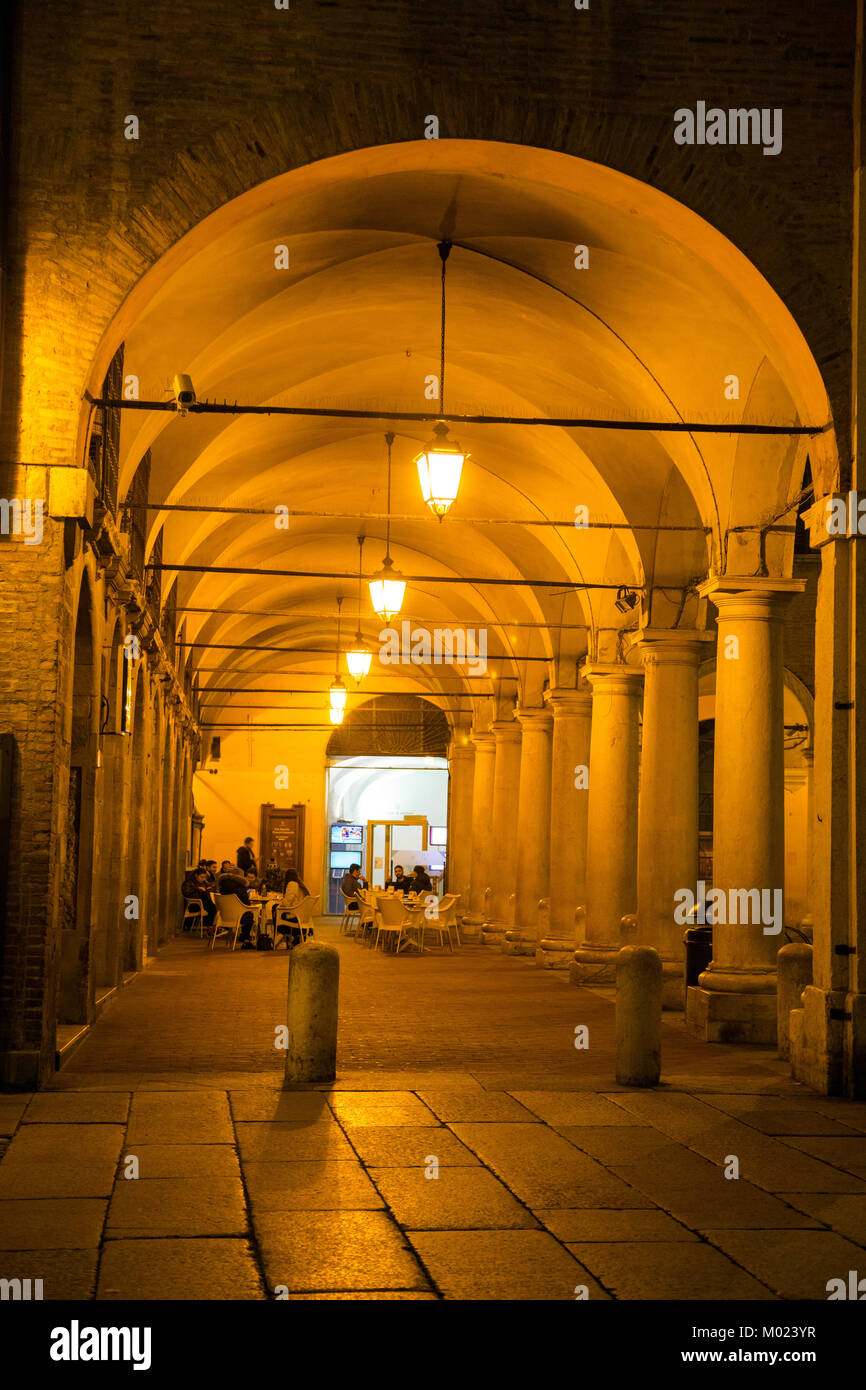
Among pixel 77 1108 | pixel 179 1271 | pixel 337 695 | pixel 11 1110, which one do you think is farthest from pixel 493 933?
pixel 179 1271

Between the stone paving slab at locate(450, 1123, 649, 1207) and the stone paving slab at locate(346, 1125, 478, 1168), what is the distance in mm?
86

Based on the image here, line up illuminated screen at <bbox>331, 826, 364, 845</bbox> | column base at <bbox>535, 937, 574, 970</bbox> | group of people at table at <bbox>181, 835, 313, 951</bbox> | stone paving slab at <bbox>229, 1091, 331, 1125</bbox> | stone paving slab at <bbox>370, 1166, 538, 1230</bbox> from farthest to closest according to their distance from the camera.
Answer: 1. illuminated screen at <bbox>331, 826, 364, 845</bbox>
2. group of people at table at <bbox>181, 835, 313, 951</bbox>
3. column base at <bbox>535, 937, 574, 970</bbox>
4. stone paving slab at <bbox>229, 1091, 331, 1125</bbox>
5. stone paving slab at <bbox>370, 1166, 538, 1230</bbox>

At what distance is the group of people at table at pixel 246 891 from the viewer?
21562 millimetres

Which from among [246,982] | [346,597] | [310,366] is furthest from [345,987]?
[346,597]

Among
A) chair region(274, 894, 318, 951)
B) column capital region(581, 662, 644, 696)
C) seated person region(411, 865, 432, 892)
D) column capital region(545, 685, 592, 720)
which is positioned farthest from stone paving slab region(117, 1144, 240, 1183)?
seated person region(411, 865, 432, 892)

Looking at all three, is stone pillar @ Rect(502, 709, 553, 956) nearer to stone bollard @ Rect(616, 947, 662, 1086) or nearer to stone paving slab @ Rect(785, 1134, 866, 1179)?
stone bollard @ Rect(616, 947, 662, 1086)

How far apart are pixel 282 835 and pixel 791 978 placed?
90.3 feet

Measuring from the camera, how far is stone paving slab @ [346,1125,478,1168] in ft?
20.8

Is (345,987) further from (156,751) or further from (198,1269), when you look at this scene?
(198,1269)

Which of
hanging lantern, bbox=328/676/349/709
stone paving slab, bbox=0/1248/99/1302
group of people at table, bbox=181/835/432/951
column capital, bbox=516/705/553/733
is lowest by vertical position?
stone paving slab, bbox=0/1248/99/1302

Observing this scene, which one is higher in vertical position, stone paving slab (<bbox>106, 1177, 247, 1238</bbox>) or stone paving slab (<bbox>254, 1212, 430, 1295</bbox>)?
stone paving slab (<bbox>254, 1212, 430, 1295</bbox>)

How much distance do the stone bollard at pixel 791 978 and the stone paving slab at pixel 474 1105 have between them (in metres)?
2.44

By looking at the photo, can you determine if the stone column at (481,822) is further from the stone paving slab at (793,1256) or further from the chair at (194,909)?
the stone paving slab at (793,1256)
